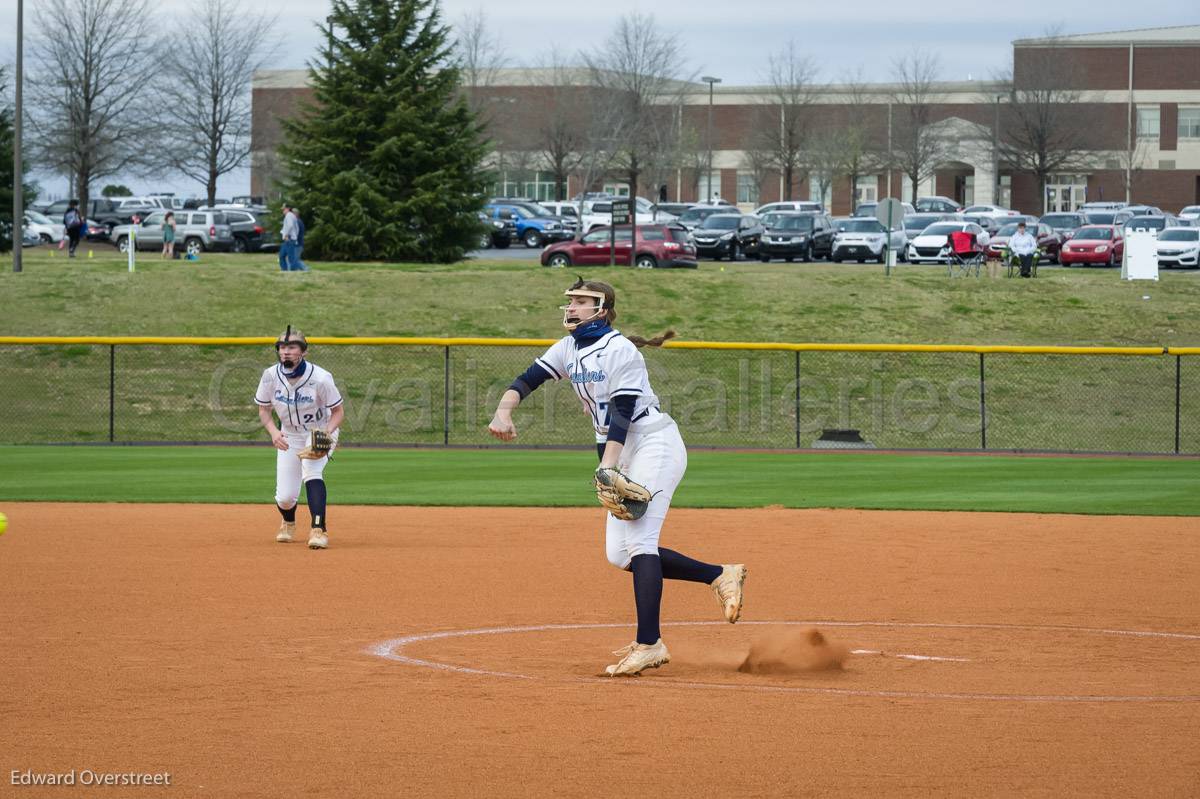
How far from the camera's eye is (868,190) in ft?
280

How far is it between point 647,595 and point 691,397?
1798cm

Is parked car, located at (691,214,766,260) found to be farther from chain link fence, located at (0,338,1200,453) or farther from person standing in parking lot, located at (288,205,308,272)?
chain link fence, located at (0,338,1200,453)

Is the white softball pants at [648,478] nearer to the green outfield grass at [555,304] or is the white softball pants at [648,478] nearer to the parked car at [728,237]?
the green outfield grass at [555,304]

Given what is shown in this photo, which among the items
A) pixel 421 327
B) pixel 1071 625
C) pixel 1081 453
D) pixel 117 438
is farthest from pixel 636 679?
pixel 421 327

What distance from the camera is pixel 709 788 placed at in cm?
554

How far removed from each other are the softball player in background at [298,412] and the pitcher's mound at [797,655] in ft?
16.9

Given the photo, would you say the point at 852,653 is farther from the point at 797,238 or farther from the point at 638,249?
the point at 797,238

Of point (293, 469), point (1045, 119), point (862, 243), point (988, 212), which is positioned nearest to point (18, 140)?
point (293, 469)

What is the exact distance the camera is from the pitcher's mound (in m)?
7.85

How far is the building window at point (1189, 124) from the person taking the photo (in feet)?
263

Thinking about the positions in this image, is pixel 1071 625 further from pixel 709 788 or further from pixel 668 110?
pixel 668 110

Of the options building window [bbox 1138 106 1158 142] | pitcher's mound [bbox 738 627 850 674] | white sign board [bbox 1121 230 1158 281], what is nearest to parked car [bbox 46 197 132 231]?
white sign board [bbox 1121 230 1158 281]

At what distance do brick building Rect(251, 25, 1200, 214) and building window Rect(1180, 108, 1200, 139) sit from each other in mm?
70

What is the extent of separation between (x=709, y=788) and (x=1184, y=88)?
82.5 meters
